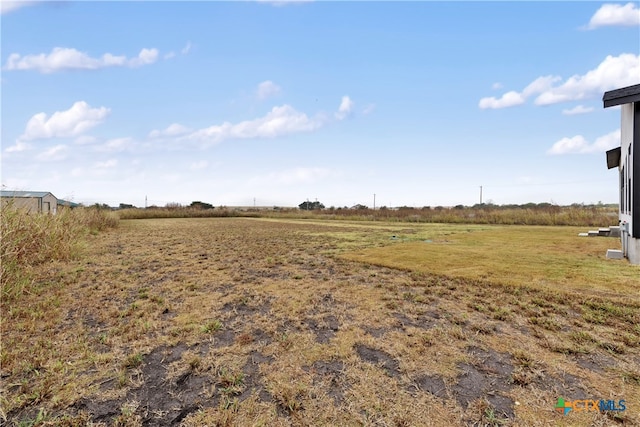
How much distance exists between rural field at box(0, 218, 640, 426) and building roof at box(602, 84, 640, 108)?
264 centimetres

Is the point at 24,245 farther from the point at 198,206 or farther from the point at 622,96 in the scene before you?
the point at 198,206

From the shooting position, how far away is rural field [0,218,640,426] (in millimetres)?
1521

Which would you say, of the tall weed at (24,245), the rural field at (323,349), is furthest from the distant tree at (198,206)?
the rural field at (323,349)

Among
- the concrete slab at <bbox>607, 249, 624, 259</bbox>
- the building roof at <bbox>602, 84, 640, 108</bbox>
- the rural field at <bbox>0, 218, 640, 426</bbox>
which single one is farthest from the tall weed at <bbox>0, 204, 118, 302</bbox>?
→ the concrete slab at <bbox>607, 249, 624, 259</bbox>

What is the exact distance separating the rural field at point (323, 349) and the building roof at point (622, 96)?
2.64m

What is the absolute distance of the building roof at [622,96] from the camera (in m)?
4.46

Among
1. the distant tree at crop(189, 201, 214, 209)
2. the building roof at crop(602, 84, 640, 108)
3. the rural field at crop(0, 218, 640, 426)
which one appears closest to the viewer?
the rural field at crop(0, 218, 640, 426)

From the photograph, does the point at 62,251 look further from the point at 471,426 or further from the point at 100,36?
the point at 471,426

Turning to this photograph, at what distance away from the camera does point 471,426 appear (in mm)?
1386

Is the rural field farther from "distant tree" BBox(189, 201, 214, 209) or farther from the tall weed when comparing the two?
"distant tree" BBox(189, 201, 214, 209)

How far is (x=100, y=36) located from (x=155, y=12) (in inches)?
65.5

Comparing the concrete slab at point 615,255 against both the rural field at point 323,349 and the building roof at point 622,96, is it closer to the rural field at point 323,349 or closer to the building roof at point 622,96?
the rural field at point 323,349

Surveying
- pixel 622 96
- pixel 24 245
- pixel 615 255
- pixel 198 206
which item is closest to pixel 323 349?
pixel 24 245

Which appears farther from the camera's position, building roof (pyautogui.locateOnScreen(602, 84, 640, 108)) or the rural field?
building roof (pyautogui.locateOnScreen(602, 84, 640, 108))
